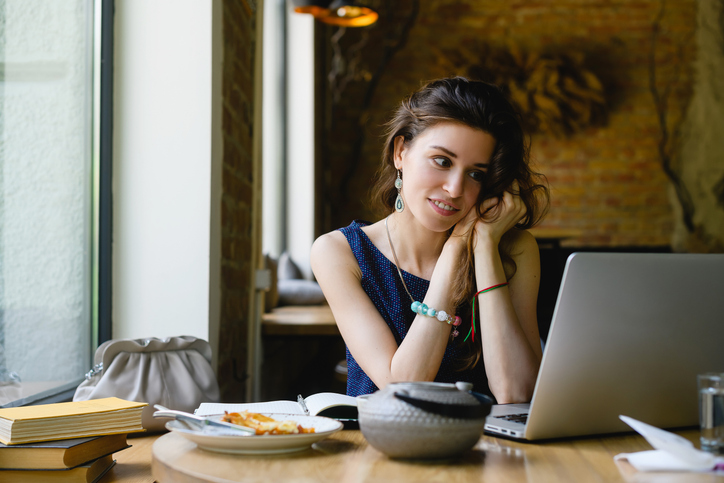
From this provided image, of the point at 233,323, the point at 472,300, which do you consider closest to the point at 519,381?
the point at 472,300

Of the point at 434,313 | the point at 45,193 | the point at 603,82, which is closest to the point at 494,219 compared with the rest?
the point at 434,313

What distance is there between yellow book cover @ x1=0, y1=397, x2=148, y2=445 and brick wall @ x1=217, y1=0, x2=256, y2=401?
91 cm

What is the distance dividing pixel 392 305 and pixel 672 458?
3.03 feet

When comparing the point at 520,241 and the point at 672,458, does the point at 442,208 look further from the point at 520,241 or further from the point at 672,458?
the point at 672,458

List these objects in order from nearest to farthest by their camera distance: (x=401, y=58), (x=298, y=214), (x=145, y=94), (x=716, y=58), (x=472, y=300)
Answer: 1. (x=472, y=300)
2. (x=145, y=94)
3. (x=298, y=214)
4. (x=716, y=58)
5. (x=401, y=58)

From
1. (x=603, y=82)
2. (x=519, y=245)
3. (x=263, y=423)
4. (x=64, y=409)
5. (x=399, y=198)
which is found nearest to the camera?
(x=263, y=423)

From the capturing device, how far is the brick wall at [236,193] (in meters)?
1.88

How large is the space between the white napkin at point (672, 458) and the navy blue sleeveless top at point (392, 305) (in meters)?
0.78

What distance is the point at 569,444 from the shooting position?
0.86 meters

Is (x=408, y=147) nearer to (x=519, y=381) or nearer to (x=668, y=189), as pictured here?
(x=519, y=381)

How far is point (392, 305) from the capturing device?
62.6 inches

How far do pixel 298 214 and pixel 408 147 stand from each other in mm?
2540

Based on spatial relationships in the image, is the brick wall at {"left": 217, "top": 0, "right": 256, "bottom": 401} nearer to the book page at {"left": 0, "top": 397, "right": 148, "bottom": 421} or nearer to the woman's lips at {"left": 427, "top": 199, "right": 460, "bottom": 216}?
the woman's lips at {"left": 427, "top": 199, "right": 460, "bottom": 216}

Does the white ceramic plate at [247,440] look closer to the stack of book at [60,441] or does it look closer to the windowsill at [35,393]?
the stack of book at [60,441]
